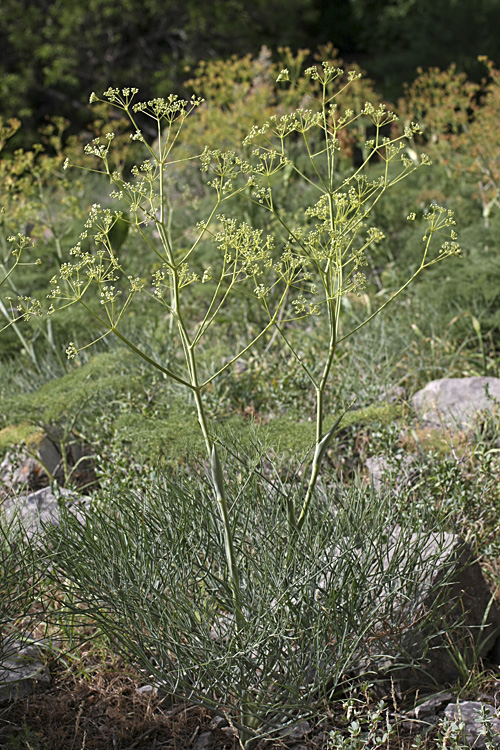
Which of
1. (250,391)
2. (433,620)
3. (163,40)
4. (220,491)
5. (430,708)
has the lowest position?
(430,708)

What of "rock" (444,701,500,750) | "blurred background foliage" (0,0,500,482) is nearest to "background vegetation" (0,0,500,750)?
"blurred background foliage" (0,0,500,482)

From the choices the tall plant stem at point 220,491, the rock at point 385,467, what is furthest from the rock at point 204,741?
the rock at point 385,467

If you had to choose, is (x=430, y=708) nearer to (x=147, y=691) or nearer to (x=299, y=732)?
(x=299, y=732)

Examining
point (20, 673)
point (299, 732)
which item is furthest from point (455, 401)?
point (20, 673)

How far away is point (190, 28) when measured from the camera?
11586 mm

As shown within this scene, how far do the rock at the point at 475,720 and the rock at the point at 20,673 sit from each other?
1.11 meters

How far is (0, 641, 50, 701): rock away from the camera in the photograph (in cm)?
201

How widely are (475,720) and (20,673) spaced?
1.24m

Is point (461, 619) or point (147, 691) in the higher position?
point (147, 691)

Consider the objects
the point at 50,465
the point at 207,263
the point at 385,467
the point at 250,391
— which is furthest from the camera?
the point at 207,263

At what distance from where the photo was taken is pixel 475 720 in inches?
71.9

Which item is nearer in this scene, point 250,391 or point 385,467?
point 385,467

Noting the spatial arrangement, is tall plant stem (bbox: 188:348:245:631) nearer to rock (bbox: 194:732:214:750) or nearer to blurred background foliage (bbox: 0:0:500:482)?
rock (bbox: 194:732:214:750)

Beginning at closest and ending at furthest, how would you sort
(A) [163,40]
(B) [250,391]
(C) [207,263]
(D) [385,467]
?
1. (D) [385,467]
2. (B) [250,391]
3. (C) [207,263]
4. (A) [163,40]
